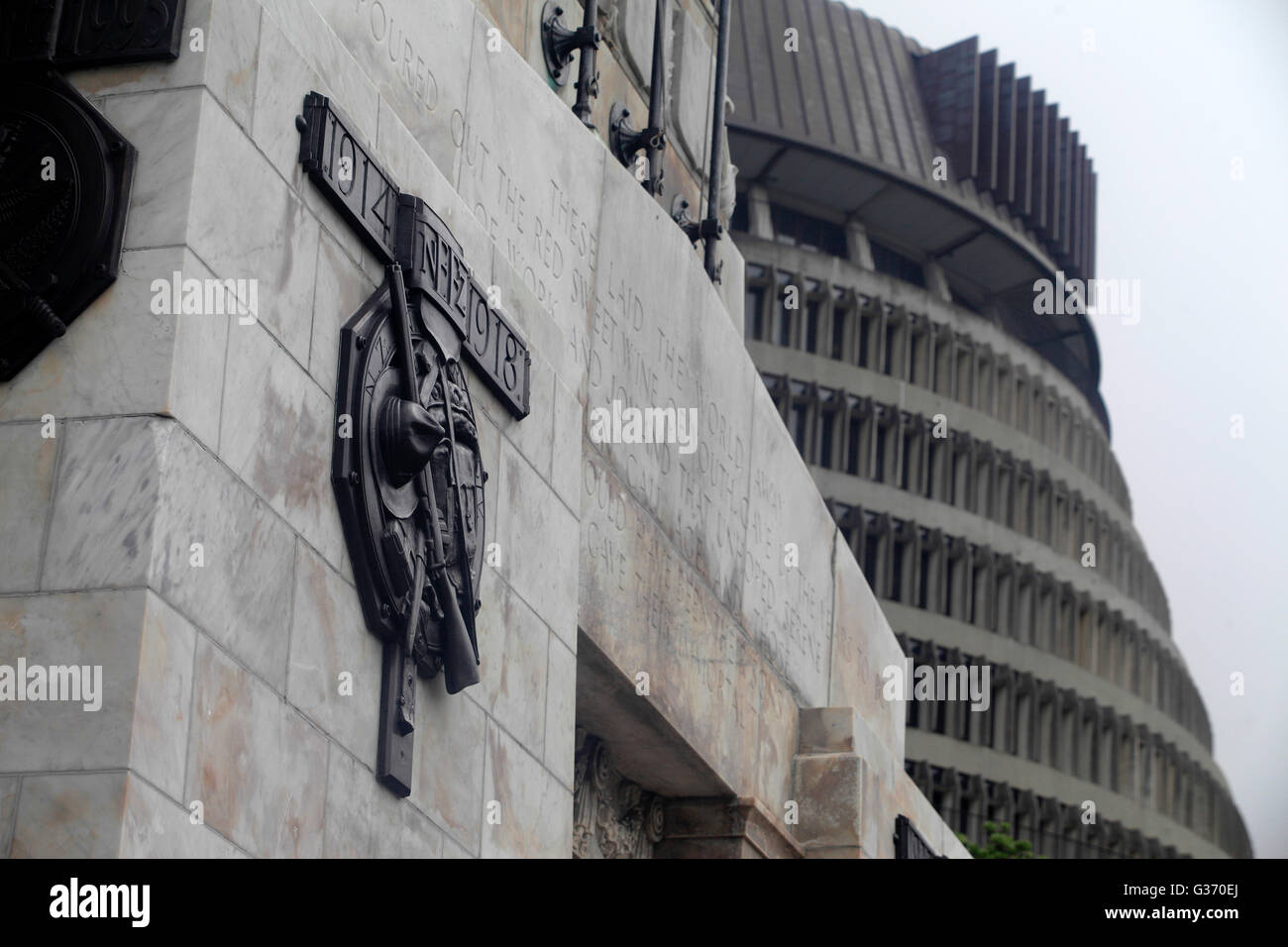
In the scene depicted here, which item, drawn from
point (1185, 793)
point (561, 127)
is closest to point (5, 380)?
point (561, 127)

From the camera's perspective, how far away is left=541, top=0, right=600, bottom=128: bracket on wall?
1346 centimetres

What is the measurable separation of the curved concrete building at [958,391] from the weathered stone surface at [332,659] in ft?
188

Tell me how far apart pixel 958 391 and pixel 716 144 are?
56.3 metres

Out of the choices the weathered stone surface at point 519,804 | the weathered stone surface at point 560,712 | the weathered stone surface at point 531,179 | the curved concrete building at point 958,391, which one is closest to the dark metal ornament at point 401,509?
the weathered stone surface at point 519,804

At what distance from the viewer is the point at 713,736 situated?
1350 cm

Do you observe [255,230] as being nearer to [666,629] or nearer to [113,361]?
[113,361]

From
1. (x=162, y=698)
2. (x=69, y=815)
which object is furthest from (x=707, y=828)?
(x=69, y=815)

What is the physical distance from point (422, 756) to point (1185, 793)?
245 feet

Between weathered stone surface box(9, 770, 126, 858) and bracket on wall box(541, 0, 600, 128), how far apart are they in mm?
8034

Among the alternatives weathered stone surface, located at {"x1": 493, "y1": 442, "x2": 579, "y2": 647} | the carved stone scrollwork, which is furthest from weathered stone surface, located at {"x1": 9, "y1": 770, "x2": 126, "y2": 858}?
the carved stone scrollwork

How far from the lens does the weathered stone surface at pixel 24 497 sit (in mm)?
6410

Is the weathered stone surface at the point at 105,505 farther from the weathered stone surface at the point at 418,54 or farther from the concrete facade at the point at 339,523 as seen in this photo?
the weathered stone surface at the point at 418,54

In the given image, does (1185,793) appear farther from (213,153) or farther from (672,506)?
(213,153)
